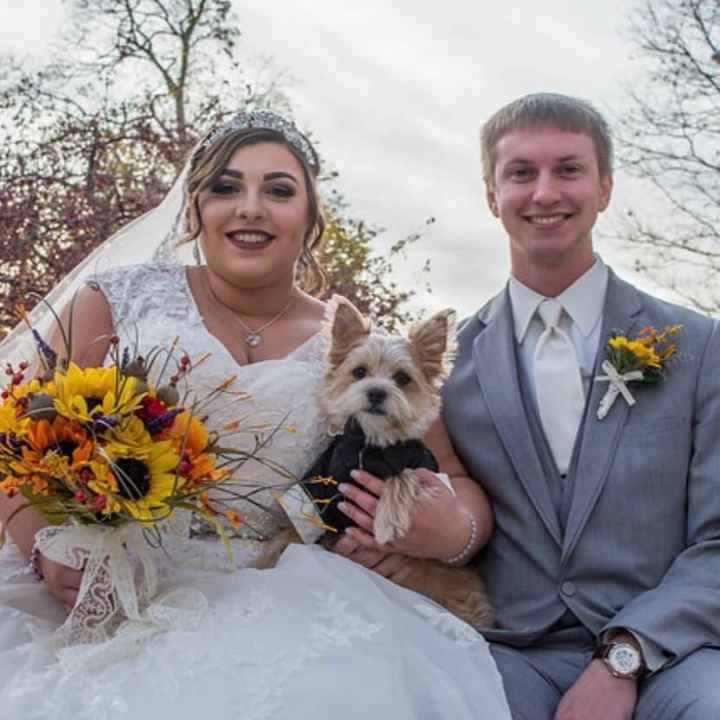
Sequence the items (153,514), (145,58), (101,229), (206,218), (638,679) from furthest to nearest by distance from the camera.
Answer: (145,58) < (101,229) < (206,218) < (638,679) < (153,514)

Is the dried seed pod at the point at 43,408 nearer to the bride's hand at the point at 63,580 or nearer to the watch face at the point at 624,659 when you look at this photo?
the bride's hand at the point at 63,580

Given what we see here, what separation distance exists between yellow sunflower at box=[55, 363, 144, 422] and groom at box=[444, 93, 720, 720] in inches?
55.7

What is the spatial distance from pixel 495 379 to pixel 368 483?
1.95 ft

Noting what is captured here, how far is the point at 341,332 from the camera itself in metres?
3.72

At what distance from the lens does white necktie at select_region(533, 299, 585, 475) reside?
3627 millimetres

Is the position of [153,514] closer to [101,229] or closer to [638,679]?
[638,679]

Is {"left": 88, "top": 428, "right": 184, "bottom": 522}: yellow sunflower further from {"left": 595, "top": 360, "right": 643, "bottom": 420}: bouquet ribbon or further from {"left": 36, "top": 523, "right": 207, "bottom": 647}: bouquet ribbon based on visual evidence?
{"left": 595, "top": 360, "right": 643, "bottom": 420}: bouquet ribbon

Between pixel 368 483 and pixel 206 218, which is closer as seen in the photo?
pixel 368 483

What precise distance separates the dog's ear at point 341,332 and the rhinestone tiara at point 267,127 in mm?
652

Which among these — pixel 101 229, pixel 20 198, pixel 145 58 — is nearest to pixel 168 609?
pixel 101 229

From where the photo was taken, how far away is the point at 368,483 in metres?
3.56

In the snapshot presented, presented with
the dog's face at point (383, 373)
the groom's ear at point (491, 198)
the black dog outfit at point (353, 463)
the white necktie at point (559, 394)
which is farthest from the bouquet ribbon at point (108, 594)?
the groom's ear at point (491, 198)

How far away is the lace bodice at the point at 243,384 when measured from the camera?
→ 3.54m

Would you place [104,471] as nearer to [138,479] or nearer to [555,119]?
[138,479]
